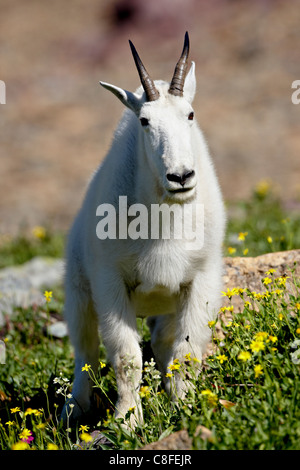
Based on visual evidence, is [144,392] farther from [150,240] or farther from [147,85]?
[147,85]

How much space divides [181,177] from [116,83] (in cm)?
2040

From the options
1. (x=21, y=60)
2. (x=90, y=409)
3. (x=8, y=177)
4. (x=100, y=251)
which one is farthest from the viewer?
(x=21, y=60)

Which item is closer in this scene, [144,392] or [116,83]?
[144,392]

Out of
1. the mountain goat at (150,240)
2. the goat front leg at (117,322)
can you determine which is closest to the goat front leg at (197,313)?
the mountain goat at (150,240)

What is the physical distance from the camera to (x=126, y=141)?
181 inches

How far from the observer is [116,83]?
23.3 meters

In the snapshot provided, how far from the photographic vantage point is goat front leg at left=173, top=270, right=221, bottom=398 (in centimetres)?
431

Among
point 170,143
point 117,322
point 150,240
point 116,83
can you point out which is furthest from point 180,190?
point 116,83

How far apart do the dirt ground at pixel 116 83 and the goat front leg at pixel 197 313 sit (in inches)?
324

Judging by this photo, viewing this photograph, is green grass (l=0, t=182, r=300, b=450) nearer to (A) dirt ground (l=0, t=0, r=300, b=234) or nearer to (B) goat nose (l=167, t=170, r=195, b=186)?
(B) goat nose (l=167, t=170, r=195, b=186)

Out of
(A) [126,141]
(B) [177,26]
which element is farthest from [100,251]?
(B) [177,26]

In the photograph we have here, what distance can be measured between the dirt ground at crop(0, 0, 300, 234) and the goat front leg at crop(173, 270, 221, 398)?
8224mm

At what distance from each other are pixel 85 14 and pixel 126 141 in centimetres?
3037
